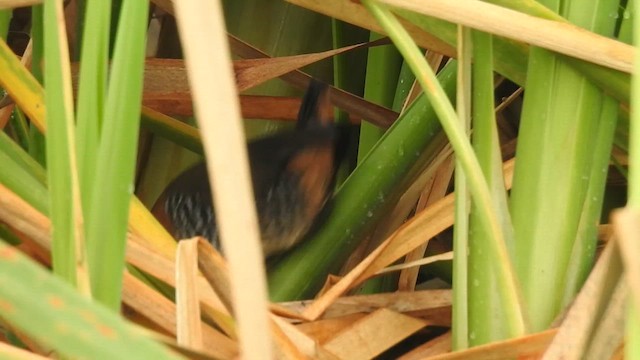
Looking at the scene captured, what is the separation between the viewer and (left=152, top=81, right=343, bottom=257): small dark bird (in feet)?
2.59

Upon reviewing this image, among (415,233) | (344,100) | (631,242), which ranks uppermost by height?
(344,100)

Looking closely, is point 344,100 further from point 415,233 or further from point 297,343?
point 297,343

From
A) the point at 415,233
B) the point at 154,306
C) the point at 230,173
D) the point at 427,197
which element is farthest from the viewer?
the point at 427,197

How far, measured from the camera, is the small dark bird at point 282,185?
790 mm

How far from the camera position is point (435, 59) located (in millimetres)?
804

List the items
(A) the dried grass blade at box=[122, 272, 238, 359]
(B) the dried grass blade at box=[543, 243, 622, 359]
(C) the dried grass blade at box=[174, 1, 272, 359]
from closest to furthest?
(C) the dried grass blade at box=[174, 1, 272, 359], (B) the dried grass blade at box=[543, 243, 622, 359], (A) the dried grass blade at box=[122, 272, 238, 359]

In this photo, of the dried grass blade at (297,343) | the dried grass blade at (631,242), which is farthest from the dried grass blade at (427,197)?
the dried grass blade at (631,242)

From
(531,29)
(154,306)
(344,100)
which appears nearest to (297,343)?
(154,306)

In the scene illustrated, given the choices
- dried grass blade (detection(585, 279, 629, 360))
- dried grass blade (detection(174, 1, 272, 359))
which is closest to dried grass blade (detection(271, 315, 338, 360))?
dried grass blade (detection(585, 279, 629, 360))

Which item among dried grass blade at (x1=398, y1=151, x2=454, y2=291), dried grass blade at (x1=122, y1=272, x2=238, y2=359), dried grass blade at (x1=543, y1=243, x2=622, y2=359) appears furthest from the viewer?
dried grass blade at (x1=398, y1=151, x2=454, y2=291)

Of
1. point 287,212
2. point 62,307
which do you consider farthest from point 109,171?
point 287,212

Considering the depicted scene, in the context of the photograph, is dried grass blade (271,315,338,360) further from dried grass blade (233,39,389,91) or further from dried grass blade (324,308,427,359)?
dried grass blade (233,39,389,91)

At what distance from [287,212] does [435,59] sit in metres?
0.18

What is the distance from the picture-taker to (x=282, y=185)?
0.82 m
